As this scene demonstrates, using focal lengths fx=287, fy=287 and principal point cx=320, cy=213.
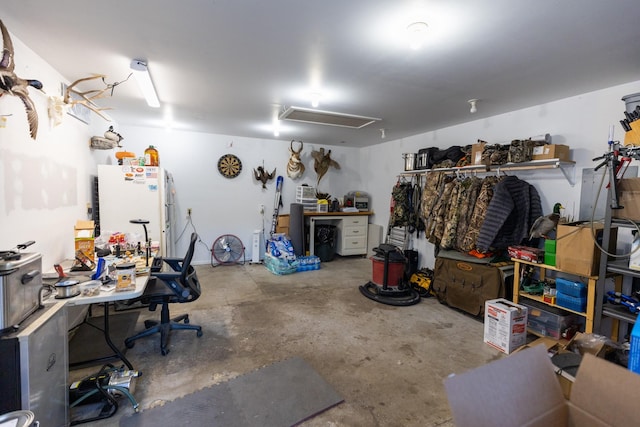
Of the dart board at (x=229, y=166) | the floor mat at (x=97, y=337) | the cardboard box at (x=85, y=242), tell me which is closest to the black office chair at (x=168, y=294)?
the floor mat at (x=97, y=337)

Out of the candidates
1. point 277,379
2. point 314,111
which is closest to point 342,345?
point 277,379

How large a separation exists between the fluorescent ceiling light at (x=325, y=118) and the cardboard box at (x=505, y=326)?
2.64 metres

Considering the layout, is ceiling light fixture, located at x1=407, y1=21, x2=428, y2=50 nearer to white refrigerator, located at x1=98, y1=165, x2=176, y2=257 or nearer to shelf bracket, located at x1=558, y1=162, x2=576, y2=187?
shelf bracket, located at x1=558, y1=162, x2=576, y2=187

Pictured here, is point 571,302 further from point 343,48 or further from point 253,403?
point 343,48

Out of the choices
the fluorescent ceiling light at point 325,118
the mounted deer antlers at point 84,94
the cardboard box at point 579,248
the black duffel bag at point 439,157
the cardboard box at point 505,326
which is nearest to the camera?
the cardboard box at point 579,248

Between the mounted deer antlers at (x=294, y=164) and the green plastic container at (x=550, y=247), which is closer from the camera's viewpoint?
the green plastic container at (x=550, y=247)

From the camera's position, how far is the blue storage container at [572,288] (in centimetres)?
245

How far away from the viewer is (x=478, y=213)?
3.39 meters

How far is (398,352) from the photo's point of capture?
259 cm

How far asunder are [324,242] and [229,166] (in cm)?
238

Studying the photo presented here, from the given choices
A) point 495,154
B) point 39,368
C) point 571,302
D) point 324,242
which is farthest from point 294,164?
point 39,368

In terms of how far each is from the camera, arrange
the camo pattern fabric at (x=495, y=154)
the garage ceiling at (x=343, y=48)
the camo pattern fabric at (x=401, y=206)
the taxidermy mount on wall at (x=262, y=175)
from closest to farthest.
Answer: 1. the garage ceiling at (x=343, y=48)
2. the camo pattern fabric at (x=495, y=154)
3. the camo pattern fabric at (x=401, y=206)
4. the taxidermy mount on wall at (x=262, y=175)

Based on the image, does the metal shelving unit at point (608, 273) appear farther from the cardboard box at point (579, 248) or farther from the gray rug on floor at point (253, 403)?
the gray rug on floor at point (253, 403)

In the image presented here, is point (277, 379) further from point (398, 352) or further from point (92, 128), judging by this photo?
point (92, 128)
